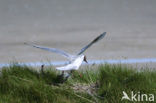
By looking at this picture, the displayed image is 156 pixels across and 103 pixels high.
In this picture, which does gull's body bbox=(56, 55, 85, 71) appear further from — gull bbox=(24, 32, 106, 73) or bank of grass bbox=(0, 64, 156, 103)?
bank of grass bbox=(0, 64, 156, 103)

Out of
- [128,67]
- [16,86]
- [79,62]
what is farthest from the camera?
[128,67]

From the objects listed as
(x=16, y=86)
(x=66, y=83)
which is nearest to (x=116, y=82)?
(x=66, y=83)

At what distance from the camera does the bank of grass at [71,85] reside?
277 inches

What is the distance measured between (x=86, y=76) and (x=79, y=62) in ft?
4.83

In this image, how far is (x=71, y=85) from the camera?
7.70m

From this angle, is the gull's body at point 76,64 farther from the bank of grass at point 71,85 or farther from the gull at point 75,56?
the bank of grass at point 71,85

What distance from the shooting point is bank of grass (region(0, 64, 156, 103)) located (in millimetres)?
7035

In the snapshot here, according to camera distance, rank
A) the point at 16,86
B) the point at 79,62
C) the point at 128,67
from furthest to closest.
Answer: the point at 128,67
the point at 16,86
the point at 79,62

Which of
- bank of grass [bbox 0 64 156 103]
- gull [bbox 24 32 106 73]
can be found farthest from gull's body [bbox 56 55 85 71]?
bank of grass [bbox 0 64 156 103]

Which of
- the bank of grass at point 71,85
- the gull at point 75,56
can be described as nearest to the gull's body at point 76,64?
the gull at point 75,56

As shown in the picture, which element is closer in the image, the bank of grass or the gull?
the gull

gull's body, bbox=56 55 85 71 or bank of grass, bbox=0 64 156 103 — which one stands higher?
gull's body, bbox=56 55 85 71

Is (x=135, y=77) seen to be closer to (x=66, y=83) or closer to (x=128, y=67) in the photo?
(x=128, y=67)

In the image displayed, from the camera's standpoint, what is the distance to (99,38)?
22.6ft
